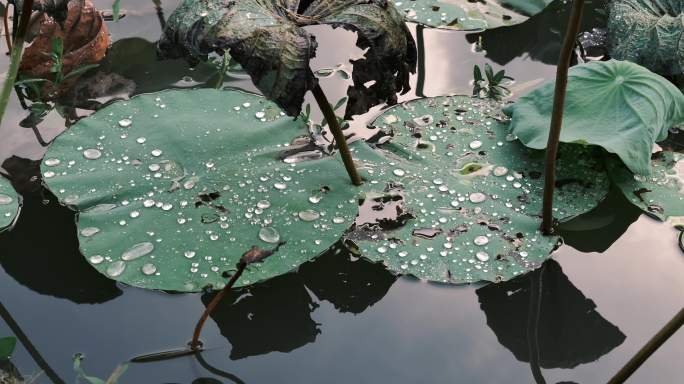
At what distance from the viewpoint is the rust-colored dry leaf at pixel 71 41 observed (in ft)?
8.23

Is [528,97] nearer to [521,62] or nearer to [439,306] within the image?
[521,62]

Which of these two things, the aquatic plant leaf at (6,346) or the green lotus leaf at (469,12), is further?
the green lotus leaf at (469,12)

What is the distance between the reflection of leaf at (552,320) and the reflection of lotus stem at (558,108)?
0.14m

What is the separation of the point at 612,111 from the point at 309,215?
0.82 meters

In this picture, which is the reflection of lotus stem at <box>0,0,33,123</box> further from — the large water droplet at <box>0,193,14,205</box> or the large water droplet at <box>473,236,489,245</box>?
the large water droplet at <box>473,236,489,245</box>

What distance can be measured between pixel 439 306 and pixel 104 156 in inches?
37.3

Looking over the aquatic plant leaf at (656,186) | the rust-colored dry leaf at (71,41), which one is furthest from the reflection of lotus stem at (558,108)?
the rust-colored dry leaf at (71,41)

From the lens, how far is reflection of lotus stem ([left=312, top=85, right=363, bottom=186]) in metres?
1.89

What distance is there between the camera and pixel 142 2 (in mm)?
2904

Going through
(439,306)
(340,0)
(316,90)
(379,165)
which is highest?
(340,0)

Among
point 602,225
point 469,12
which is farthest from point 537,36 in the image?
point 602,225

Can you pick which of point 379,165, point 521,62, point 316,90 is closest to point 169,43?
point 316,90

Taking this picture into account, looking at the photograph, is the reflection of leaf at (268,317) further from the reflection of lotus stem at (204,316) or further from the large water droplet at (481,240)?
the large water droplet at (481,240)

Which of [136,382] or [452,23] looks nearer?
[136,382]
